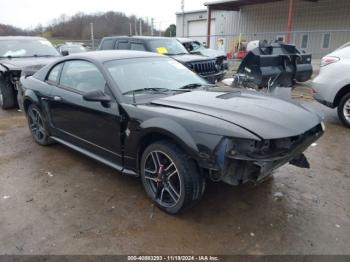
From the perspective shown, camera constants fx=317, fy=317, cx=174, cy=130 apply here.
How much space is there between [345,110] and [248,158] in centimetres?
429

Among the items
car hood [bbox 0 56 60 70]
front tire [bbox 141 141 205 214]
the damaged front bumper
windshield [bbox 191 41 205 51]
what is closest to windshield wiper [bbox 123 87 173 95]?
front tire [bbox 141 141 205 214]

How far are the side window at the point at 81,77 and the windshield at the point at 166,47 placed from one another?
4.86m

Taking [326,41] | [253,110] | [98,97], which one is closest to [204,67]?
[98,97]

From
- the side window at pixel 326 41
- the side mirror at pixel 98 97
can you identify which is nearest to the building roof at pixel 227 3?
the side window at pixel 326 41

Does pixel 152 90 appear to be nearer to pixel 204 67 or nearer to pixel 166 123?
pixel 166 123

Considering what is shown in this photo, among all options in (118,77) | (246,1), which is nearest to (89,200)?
(118,77)

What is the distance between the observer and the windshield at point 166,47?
30.1 feet

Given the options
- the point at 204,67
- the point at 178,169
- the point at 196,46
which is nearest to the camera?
the point at 178,169

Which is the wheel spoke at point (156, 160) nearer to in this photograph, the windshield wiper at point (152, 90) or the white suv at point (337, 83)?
the windshield wiper at point (152, 90)

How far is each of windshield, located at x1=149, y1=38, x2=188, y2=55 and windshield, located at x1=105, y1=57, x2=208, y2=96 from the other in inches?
193

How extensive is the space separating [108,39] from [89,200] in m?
7.63

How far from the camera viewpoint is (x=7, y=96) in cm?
755

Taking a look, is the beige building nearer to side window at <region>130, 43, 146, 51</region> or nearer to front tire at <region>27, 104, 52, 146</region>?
side window at <region>130, 43, 146, 51</region>

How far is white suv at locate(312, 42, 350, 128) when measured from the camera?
5895 millimetres
